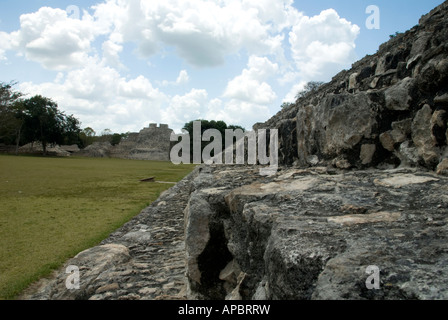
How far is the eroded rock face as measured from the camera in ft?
4.29

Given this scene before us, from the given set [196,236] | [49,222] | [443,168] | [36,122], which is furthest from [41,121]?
[443,168]

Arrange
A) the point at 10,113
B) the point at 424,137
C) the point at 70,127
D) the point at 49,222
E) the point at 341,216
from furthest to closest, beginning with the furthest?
the point at 70,127
the point at 10,113
the point at 49,222
the point at 424,137
the point at 341,216

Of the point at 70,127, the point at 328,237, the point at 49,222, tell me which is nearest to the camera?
the point at 328,237

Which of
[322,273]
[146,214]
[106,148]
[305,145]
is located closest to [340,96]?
[305,145]

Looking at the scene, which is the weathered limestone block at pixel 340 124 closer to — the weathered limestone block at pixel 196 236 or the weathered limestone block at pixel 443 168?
the weathered limestone block at pixel 443 168

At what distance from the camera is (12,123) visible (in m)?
42.8

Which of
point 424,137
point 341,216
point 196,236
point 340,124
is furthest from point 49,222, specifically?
point 424,137

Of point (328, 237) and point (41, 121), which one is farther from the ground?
point (41, 121)

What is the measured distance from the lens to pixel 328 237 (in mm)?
1631

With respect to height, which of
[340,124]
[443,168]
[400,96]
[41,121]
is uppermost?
[41,121]

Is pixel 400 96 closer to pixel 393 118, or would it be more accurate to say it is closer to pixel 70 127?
pixel 393 118

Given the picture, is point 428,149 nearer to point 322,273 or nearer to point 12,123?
point 322,273

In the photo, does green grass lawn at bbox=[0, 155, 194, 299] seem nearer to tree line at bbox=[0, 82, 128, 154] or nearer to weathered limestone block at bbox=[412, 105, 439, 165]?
weathered limestone block at bbox=[412, 105, 439, 165]

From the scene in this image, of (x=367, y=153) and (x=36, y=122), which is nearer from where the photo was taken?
(x=367, y=153)
